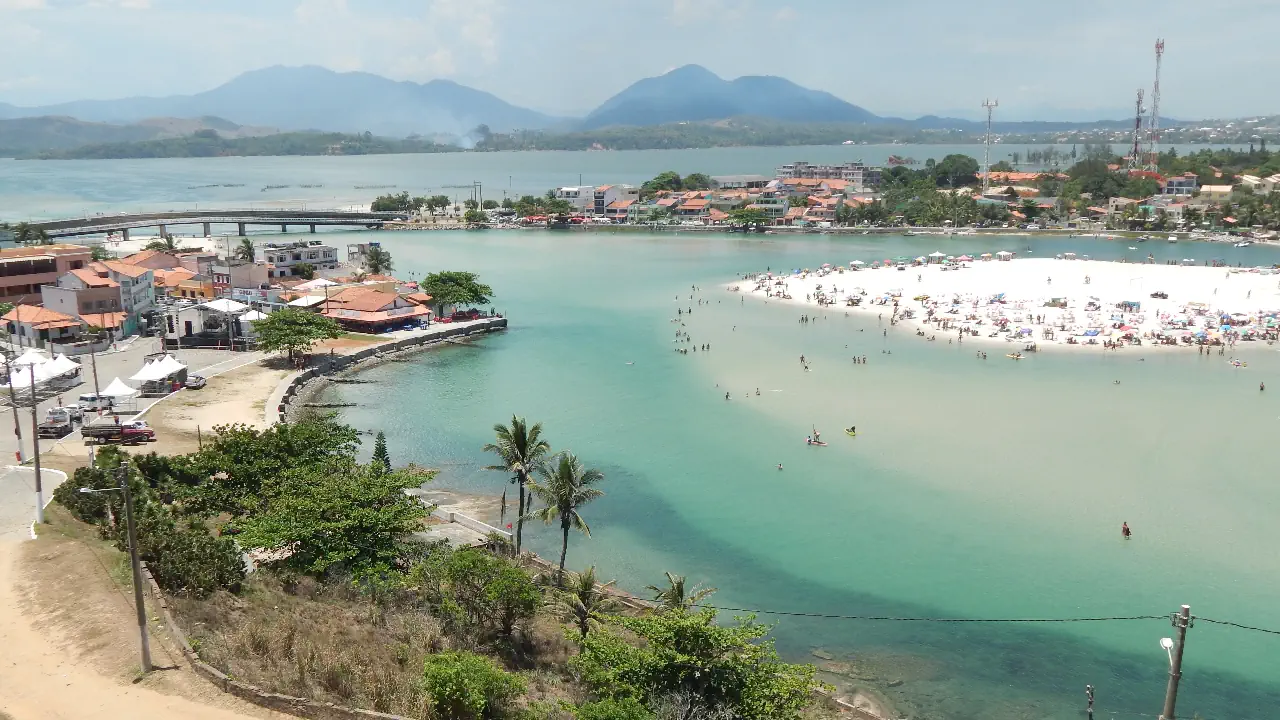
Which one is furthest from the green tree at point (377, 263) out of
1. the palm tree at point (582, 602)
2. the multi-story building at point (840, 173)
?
the multi-story building at point (840, 173)

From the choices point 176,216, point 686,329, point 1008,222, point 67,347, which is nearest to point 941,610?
point 686,329

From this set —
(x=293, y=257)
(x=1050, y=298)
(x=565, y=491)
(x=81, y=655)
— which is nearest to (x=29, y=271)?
(x=293, y=257)

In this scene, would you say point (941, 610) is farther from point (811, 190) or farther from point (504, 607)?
point (811, 190)

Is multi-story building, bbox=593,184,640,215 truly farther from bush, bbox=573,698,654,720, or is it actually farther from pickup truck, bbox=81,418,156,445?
bush, bbox=573,698,654,720

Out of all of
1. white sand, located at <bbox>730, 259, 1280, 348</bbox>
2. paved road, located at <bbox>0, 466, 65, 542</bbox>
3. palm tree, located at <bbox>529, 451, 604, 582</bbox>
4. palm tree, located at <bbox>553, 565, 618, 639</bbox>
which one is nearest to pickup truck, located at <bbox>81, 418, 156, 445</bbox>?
paved road, located at <bbox>0, 466, 65, 542</bbox>

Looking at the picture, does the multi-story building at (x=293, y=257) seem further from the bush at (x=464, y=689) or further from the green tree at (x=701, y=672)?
the green tree at (x=701, y=672)
